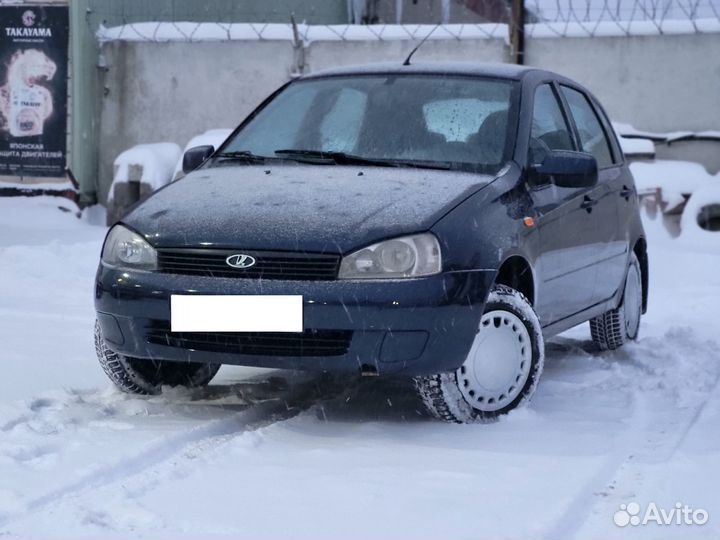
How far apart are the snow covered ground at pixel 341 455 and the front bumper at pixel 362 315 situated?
0.27 m

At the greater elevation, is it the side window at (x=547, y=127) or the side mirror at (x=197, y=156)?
the side window at (x=547, y=127)

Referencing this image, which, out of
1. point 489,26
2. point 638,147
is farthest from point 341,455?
point 489,26

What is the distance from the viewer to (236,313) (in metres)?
4.46

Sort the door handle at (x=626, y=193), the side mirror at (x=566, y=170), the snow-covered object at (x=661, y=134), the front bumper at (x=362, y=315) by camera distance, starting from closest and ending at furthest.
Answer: the front bumper at (x=362, y=315) < the side mirror at (x=566, y=170) < the door handle at (x=626, y=193) < the snow-covered object at (x=661, y=134)

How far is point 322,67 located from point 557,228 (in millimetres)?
6930

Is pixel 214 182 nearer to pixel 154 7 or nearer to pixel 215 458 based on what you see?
pixel 215 458

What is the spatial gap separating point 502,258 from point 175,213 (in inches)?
48.9

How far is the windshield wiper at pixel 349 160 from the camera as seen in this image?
5184 millimetres

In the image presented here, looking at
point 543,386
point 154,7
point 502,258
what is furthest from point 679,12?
point 502,258

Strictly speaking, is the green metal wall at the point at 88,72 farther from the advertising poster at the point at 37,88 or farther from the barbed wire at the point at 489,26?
the advertising poster at the point at 37,88

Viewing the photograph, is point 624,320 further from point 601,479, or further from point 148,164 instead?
point 148,164

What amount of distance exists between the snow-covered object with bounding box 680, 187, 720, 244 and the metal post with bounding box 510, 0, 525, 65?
6.81ft

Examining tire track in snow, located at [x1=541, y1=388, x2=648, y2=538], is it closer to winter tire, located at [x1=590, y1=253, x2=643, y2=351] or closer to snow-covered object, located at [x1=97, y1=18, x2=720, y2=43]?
winter tire, located at [x1=590, y1=253, x2=643, y2=351]

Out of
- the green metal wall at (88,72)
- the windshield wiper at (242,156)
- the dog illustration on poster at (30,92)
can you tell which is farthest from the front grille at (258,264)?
the dog illustration on poster at (30,92)
